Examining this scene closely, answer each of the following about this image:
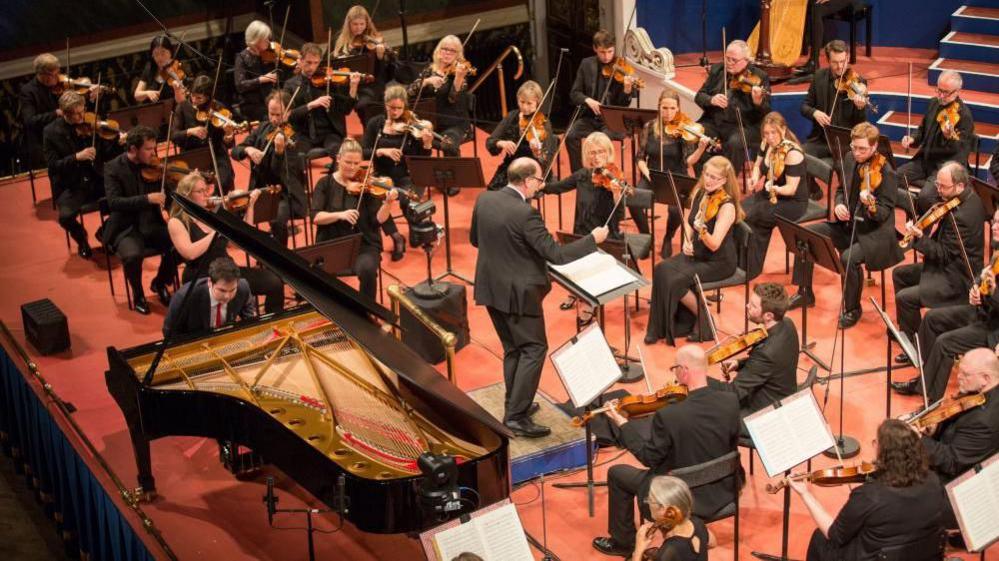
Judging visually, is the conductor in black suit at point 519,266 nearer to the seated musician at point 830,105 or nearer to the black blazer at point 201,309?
the black blazer at point 201,309

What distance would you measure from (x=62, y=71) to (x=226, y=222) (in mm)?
7701

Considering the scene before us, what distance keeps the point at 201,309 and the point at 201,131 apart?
10.7 ft

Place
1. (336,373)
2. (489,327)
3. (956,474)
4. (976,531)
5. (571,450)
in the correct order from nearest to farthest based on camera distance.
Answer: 1. (976,531)
2. (956,474)
3. (336,373)
4. (571,450)
5. (489,327)

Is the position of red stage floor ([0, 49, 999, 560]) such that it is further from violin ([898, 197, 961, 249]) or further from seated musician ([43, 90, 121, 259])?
violin ([898, 197, 961, 249])

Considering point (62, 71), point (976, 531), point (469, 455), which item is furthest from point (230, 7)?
point (976, 531)

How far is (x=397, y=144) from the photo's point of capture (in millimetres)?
10125

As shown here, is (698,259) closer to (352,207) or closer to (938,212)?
(938,212)

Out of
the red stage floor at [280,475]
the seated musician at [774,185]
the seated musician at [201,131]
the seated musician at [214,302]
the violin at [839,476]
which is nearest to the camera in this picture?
the violin at [839,476]

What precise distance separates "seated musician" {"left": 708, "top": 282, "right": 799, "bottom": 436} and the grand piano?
1.58 meters

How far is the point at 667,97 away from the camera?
9.89 meters

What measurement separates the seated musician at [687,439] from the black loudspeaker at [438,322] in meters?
2.38

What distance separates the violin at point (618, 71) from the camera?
437 inches

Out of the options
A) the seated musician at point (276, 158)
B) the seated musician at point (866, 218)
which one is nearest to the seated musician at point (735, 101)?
the seated musician at point (866, 218)

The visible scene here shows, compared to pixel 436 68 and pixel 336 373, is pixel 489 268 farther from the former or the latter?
pixel 436 68
